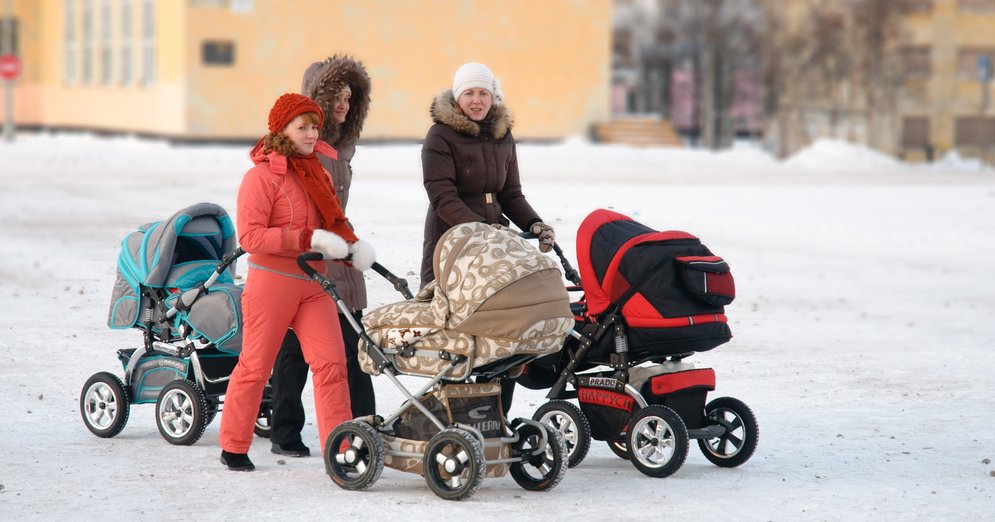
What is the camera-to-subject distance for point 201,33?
4044cm

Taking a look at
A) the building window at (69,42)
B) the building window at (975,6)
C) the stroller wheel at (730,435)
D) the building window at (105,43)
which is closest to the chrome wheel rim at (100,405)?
the stroller wheel at (730,435)

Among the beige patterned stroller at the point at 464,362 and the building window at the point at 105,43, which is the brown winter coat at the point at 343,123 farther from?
the building window at the point at 105,43

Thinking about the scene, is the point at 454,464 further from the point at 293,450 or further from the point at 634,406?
the point at 293,450

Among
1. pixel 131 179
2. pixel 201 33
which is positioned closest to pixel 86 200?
pixel 131 179

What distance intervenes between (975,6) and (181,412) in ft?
202

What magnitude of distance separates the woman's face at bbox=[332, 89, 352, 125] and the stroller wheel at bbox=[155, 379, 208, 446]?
1.42 metres

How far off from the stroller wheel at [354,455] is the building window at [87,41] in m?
41.1

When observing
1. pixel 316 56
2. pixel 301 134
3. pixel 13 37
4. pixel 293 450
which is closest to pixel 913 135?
pixel 316 56

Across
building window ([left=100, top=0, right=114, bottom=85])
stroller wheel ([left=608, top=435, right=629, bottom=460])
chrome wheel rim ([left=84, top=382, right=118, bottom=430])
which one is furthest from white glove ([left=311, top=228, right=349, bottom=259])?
building window ([left=100, top=0, right=114, bottom=85])

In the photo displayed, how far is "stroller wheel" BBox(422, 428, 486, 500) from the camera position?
6.39 metres

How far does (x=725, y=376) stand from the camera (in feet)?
33.0

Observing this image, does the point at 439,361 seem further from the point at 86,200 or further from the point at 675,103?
the point at 675,103

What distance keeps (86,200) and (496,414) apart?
16.3m

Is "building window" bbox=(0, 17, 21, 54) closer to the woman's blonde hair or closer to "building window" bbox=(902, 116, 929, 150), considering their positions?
"building window" bbox=(902, 116, 929, 150)
